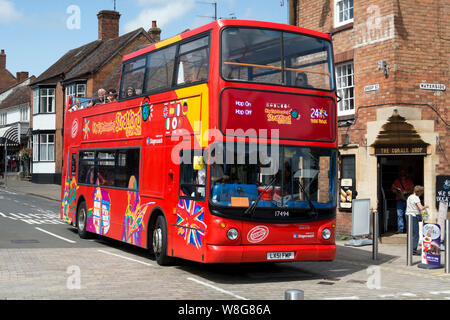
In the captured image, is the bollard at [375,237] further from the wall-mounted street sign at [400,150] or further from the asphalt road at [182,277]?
the wall-mounted street sign at [400,150]

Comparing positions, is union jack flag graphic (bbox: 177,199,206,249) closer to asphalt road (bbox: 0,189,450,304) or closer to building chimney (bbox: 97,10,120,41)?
asphalt road (bbox: 0,189,450,304)

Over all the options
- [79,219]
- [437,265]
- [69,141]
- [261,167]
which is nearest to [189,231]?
[261,167]

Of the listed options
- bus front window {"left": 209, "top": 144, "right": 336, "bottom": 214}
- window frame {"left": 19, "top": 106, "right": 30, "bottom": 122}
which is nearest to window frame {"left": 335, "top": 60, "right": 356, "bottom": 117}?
bus front window {"left": 209, "top": 144, "right": 336, "bottom": 214}

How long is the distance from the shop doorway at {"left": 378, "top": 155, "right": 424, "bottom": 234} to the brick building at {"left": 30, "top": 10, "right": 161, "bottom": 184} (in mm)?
29767

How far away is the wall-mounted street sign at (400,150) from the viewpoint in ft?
54.3

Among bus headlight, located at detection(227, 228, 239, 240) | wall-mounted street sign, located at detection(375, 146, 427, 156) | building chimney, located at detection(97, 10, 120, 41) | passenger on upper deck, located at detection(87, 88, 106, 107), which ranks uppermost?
building chimney, located at detection(97, 10, 120, 41)

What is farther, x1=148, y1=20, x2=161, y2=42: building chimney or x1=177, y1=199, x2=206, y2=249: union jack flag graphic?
x1=148, y1=20, x2=161, y2=42: building chimney

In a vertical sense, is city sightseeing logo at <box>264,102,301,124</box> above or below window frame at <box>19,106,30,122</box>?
below

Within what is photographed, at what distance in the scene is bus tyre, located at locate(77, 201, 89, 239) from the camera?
1612 cm

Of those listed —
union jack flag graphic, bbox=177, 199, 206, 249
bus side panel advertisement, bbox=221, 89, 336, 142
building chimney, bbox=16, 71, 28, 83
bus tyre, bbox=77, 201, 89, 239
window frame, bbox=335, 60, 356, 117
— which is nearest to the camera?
bus side panel advertisement, bbox=221, 89, 336, 142

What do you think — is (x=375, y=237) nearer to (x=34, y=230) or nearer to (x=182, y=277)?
(x=182, y=277)

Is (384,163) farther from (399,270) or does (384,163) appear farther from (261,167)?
(261,167)

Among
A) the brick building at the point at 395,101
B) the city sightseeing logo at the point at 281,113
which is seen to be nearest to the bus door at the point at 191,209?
the city sightseeing logo at the point at 281,113

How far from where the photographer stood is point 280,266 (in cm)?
1253
